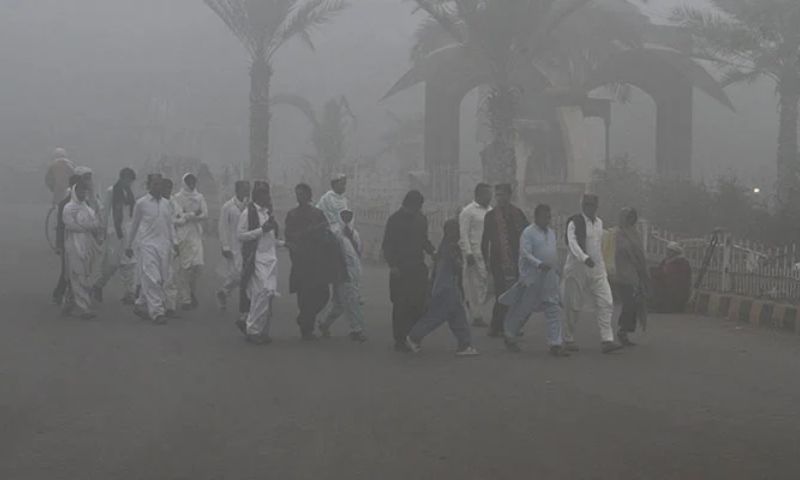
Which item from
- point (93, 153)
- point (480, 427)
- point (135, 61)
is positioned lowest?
point (480, 427)

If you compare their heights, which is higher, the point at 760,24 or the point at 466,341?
the point at 760,24

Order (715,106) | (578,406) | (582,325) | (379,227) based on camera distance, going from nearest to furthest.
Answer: (578,406)
(582,325)
(379,227)
(715,106)

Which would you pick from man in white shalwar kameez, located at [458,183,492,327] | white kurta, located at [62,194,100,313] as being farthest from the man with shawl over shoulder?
white kurta, located at [62,194,100,313]

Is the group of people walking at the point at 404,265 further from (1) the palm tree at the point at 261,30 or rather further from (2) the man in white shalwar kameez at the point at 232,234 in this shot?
(1) the palm tree at the point at 261,30

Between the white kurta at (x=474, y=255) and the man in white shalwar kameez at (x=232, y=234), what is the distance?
2449mm

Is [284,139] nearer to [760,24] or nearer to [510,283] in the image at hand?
[760,24]

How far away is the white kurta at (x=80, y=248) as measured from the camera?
1218 centimetres

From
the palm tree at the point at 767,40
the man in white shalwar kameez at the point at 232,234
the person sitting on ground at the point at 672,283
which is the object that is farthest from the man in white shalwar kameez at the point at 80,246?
the palm tree at the point at 767,40

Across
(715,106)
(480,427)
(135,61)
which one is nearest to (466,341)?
(480,427)

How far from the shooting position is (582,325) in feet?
43.0

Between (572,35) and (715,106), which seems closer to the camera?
(572,35)

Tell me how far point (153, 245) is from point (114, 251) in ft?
4.92

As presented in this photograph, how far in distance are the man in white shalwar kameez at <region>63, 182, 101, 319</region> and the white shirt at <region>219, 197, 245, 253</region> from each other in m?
1.49

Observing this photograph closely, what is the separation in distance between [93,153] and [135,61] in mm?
23050
